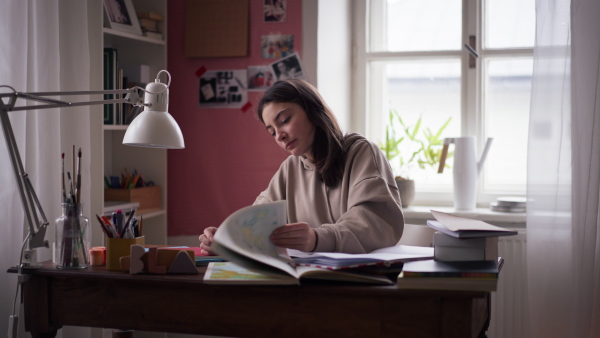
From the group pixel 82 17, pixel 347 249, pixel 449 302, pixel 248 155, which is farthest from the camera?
pixel 248 155

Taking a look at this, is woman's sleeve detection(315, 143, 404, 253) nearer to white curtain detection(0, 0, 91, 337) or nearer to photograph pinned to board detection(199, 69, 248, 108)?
white curtain detection(0, 0, 91, 337)

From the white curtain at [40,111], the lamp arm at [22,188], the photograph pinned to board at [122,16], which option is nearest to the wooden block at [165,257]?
the lamp arm at [22,188]

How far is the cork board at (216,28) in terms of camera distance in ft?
9.88

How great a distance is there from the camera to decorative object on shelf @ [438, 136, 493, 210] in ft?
9.77

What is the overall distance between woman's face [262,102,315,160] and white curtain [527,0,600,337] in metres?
0.97

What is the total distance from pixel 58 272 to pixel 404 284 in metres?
0.78

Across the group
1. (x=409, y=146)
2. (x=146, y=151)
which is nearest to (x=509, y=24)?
(x=409, y=146)

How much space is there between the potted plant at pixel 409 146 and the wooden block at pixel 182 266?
1.79 metres

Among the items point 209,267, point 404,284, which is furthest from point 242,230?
point 404,284

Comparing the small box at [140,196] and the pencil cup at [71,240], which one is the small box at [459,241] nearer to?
the pencil cup at [71,240]

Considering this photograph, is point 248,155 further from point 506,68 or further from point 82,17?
point 506,68

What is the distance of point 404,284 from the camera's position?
4.35 ft

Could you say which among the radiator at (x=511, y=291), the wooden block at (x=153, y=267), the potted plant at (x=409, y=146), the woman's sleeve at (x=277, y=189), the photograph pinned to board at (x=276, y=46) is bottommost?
the radiator at (x=511, y=291)

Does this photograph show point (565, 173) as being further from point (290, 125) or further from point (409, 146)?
point (290, 125)
